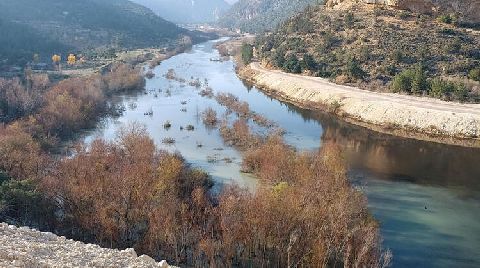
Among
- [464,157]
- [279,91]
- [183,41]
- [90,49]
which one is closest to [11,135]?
[464,157]

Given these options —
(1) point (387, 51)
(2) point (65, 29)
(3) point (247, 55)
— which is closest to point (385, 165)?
(1) point (387, 51)

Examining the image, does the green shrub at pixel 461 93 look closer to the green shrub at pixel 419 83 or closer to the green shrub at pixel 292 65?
the green shrub at pixel 419 83

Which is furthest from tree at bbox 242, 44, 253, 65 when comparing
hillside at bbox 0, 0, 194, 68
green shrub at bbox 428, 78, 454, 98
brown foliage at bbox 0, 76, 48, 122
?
brown foliage at bbox 0, 76, 48, 122

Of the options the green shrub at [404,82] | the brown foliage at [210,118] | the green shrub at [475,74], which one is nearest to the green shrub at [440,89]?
the green shrub at [404,82]

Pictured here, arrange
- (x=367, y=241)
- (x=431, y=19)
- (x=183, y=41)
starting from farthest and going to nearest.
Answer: (x=183, y=41) < (x=431, y=19) < (x=367, y=241)

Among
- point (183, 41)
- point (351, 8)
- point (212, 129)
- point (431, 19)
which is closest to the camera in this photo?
point (212, 129)

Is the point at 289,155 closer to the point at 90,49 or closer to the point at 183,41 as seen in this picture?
the point at 90,49
